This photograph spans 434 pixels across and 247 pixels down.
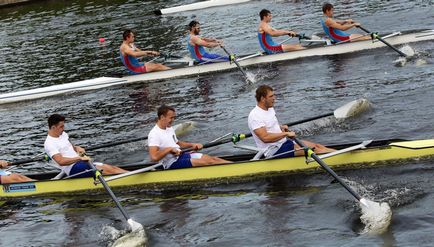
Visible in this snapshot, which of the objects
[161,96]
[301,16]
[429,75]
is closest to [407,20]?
[301,16]

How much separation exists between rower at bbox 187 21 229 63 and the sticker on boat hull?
10965 millimetres

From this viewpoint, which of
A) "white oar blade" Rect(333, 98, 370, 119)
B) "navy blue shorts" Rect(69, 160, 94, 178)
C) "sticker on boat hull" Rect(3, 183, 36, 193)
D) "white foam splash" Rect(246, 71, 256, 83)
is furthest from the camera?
"white foam splash" Rect(246, 71, 256, 83)

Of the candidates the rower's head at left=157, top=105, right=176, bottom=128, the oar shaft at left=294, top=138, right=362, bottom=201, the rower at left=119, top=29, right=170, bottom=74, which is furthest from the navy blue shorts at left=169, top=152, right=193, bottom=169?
the rower at left=119, top=29, right=170, bottom=74

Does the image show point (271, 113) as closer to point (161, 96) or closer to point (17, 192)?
point (17, 192)

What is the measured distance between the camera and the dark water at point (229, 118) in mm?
13047

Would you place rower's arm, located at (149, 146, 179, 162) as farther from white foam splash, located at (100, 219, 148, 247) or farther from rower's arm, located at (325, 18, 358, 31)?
rower's arm, located at (325, 18, 358, 31)

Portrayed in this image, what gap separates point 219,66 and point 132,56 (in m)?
3.19

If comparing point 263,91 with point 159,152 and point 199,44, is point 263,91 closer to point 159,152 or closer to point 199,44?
point 159,152

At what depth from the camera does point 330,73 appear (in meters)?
23.5

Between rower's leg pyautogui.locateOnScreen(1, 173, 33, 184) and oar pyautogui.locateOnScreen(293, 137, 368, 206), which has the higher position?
rower's leg pyautogui.locateOnScreen(1, 173, 33, 184)

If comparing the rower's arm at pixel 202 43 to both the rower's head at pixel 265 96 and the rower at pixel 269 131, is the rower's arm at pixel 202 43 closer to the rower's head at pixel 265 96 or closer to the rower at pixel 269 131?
the rower at pixel 269 131

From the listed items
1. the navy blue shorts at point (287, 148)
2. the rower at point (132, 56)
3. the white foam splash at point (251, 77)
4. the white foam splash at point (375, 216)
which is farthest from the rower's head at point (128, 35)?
the white foam splash at point (375, 216)

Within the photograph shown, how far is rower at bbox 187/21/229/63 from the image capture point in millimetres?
25734

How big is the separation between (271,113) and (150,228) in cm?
345
